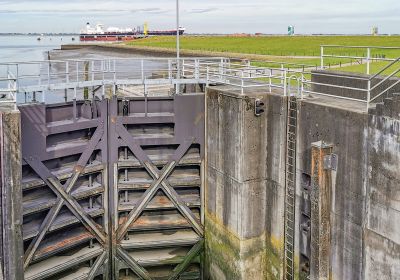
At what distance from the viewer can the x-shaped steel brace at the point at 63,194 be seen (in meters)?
16.0

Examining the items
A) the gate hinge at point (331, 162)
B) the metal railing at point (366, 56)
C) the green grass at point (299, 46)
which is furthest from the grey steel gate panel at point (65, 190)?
the green grass at point (299, 46)

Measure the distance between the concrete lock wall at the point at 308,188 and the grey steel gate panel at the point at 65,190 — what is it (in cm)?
372

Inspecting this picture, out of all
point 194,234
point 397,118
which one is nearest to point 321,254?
point 397,118

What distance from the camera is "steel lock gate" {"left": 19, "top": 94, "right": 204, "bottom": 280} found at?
55.0 feet

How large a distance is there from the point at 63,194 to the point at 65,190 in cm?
14

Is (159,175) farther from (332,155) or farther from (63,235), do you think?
(332,155)

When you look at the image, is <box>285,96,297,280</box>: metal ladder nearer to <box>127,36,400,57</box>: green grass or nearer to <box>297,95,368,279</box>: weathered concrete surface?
<box>297,95,368,279</box>: weathered concrete surface

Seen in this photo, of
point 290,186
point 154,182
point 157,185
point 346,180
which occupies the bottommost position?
point 157,185

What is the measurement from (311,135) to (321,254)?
3.14 meters

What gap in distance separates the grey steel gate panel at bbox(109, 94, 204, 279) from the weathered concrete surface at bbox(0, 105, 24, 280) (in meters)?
4.22

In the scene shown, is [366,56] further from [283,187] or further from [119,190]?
[119,190]

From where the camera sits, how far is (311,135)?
14.3 metres

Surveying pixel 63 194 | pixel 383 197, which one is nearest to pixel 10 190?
pixel 63 194

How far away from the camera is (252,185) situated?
16.1 meters
